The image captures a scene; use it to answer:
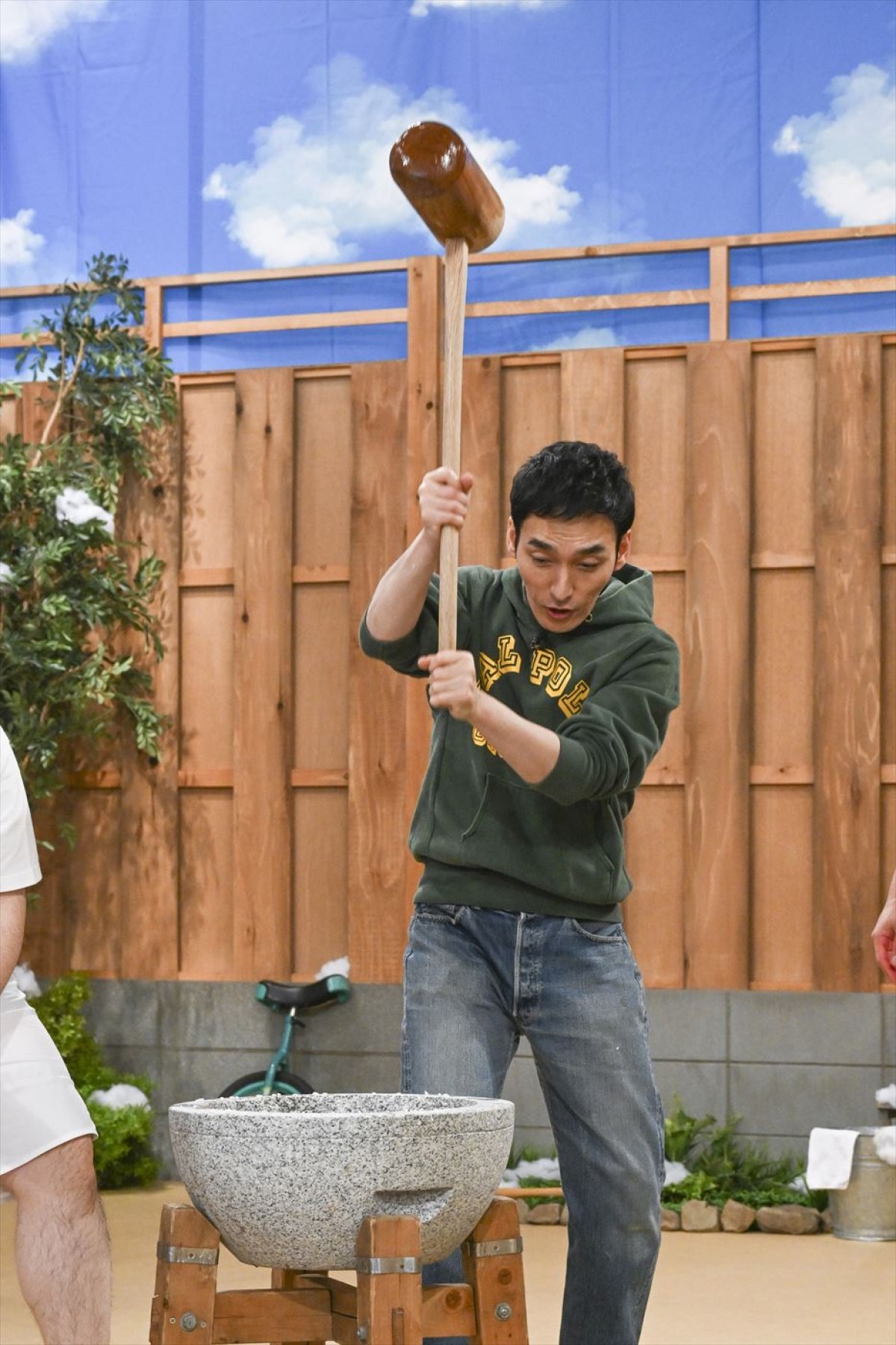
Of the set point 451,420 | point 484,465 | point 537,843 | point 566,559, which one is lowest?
point 537,843

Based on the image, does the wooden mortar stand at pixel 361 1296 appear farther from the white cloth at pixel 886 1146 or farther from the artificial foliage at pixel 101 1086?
the artificial foliage at pixel 101 1086

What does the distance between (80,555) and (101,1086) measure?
158 centimetres

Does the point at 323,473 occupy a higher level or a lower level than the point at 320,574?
higher

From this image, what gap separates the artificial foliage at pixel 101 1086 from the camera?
Result: 4.96 metres

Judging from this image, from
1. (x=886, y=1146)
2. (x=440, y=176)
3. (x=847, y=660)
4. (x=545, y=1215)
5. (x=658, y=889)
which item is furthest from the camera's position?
(x=658, y=889)

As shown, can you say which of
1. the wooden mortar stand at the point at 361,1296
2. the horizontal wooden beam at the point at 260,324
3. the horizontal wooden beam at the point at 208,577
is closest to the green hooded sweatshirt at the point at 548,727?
the wooden mortar stand at the point at 361,1296

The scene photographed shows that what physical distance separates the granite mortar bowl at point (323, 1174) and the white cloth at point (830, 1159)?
2.75 m

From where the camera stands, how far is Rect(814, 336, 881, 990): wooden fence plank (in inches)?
189

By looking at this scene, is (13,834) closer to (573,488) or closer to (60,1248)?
(60,1248)

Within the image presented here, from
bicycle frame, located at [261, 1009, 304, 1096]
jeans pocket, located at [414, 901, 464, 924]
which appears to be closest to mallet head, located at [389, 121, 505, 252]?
jeans pocket, located at [414, 901, 464, 924]

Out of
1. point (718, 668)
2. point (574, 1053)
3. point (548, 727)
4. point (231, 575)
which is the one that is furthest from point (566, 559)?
point (231, 575)

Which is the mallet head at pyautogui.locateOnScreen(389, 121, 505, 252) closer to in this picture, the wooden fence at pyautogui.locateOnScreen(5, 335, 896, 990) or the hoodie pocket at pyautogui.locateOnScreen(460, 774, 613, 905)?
the hoodie pocket at pyautogui.locateOnScreen(460, 774, 613, 905)

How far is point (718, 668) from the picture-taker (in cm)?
493

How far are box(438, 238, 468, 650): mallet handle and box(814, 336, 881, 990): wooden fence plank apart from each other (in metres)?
2.84
